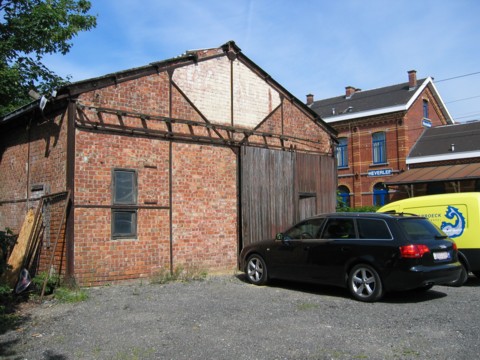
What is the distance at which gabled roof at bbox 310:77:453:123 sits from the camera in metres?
31.8

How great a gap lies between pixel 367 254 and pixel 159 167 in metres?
5.41

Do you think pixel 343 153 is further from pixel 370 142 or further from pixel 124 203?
pixel 124 203

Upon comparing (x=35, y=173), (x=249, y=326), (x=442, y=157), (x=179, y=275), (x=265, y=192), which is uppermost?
(x=442, y=157)

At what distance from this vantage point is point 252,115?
1352 centimetres

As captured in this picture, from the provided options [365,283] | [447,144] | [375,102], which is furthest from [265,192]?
[375,102]

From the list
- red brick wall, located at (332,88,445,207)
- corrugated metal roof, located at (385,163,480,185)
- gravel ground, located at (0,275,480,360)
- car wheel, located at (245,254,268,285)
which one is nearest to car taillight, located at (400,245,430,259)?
gravel ground, located at (0,275,480,360)

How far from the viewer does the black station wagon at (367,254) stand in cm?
780

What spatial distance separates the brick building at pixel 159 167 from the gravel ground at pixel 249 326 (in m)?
1.66

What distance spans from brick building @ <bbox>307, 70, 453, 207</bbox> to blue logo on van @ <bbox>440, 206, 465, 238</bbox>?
20895mm

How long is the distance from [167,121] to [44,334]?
6.21m

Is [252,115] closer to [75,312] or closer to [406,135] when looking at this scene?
[75,312]

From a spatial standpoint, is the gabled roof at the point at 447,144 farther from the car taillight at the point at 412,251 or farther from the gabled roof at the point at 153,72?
the car taillight at the point at 412,251

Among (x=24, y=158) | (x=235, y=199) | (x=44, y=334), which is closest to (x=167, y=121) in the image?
(x=235, y=199)

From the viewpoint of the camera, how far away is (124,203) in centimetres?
1050
